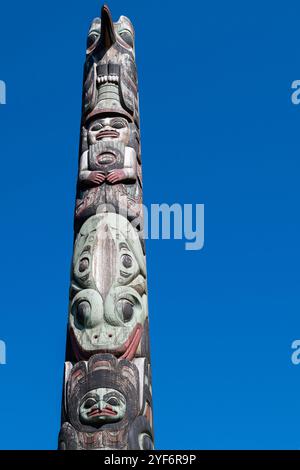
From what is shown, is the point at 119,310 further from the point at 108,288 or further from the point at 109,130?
the point at 109,130

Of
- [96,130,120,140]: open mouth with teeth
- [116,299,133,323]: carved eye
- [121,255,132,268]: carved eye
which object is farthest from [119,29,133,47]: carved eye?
[116,299,133,323]: carved eye

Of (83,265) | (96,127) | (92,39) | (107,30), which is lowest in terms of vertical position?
(83,265)

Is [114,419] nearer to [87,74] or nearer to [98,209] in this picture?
[98,209]

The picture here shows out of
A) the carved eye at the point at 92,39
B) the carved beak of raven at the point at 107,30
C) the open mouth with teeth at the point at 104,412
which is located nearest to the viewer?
the open mouth with teeth at the point at 104,412

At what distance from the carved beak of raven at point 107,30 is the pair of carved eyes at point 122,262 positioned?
→ 425 centimetres

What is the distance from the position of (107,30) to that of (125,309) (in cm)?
518

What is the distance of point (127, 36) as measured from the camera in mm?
12062

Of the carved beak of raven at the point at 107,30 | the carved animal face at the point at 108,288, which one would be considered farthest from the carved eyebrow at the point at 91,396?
the carved beak of raven at the point at 107,30

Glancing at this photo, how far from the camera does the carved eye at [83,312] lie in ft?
25.6

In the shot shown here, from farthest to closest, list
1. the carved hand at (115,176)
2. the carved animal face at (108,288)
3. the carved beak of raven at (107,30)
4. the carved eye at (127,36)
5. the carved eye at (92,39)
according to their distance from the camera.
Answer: the carved eye at (92,39)
the carved eye at (127,36)
the carved beak of raven at (107,30)
the carved hand at (115,176)
the carved animal face at (108,288)

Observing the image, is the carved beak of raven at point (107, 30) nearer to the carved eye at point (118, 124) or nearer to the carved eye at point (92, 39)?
the carved eye at point (92, 39)

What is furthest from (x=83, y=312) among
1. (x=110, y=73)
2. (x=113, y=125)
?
(x=110, y=73)
